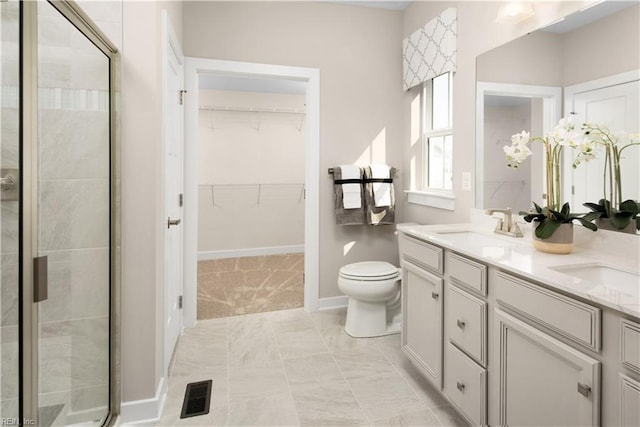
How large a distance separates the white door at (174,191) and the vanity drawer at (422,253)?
1.41 metres

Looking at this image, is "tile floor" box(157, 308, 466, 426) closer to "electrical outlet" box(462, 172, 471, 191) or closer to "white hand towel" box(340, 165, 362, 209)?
"white hand towel" box(340, 165, 362, 209)

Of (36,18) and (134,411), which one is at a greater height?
(36,18)

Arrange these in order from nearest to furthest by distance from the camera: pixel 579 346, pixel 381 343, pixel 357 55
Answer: pixel 579 346
pixel 381 343
pixel 357 55

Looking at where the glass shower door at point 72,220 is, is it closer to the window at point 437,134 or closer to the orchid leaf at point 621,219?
the orchid leaf at point 621,219

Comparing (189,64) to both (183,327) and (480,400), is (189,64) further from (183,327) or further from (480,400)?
(480,400)

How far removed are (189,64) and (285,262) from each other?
288 centimetres

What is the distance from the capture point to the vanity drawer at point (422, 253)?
180cm

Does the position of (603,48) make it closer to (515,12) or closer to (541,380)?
(515,12)

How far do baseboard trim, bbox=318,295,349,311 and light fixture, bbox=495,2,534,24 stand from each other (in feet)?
7.74

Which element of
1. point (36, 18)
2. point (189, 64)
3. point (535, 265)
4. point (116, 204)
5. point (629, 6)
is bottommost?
point (535, 265)

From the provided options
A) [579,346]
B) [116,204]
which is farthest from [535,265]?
[116,204]

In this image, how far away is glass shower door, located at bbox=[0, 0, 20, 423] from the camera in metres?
1.03

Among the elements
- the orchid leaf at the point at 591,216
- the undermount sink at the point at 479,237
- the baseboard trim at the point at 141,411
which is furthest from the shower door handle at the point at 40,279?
the orchid leaf at the point at 591,216

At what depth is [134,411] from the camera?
1.73 metres
